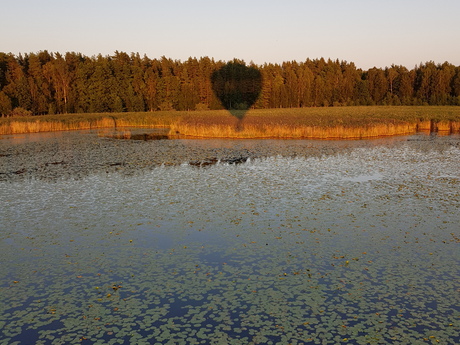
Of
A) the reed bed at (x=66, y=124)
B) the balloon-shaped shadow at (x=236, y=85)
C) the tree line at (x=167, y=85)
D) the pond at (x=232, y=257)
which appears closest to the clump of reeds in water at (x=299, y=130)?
the pond at (x=232, y=257)

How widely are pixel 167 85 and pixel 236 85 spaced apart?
16.7m

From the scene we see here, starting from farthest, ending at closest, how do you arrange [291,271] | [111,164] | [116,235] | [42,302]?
[111,164], [116,235], [291,271], [42,302]

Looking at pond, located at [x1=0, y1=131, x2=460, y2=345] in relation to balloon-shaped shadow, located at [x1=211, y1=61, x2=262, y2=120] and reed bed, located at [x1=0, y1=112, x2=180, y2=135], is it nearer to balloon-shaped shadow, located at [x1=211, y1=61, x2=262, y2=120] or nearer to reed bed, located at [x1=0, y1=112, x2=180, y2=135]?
reed bed, located at [x1=0, y1=112, x2=180, y2=135]

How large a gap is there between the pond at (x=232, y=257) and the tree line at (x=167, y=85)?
59.5 meters

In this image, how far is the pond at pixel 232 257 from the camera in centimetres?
587

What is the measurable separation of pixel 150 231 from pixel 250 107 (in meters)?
→ 86.2

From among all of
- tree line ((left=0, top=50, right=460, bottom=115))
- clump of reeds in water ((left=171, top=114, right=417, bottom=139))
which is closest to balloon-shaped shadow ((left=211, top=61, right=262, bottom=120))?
tree line ((left=0, top=50, right=460, bottom=115))

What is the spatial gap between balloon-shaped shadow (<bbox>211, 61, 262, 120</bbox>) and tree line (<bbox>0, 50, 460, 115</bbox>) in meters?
1.34

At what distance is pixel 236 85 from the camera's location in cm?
9575

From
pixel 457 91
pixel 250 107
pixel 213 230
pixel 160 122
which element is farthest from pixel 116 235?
pixel 457 91

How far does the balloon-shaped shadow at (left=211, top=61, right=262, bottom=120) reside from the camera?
309 ft

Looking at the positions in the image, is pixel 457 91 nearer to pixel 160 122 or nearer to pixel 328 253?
pixel 160 122

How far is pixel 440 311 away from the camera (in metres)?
6.18

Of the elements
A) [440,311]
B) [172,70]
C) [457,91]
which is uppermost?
[172,70]
